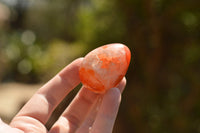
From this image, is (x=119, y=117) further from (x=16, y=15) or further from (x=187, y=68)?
(x=16, y=15)

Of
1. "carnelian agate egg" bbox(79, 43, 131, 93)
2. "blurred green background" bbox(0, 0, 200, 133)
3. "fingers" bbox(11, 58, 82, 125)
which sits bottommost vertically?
"blurred green background" bbox(0, 0, 200, 133)

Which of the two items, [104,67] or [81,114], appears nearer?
[104,67]

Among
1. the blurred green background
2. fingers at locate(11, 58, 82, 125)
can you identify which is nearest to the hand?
fingers at locate(11, 58, 82, 125)

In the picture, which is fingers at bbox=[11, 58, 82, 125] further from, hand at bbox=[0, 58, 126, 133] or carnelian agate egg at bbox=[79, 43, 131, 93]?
carnelian agate egg at bbox=[79, 43, 131, 93]

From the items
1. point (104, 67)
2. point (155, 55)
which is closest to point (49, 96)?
point (104, 67)

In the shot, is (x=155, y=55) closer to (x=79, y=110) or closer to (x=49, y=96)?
(x=79, y=110)

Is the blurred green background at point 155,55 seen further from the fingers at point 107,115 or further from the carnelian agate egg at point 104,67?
the fingers at point 107,115
